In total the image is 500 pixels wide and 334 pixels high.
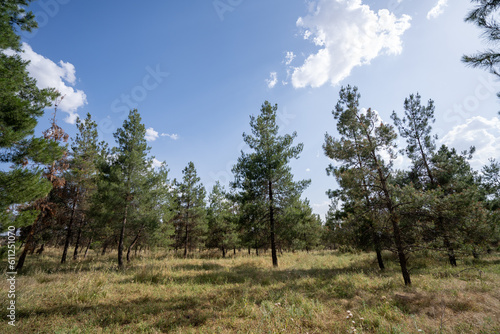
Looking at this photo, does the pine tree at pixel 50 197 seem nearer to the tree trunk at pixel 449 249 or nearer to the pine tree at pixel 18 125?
the pine tree at pixel 18 125

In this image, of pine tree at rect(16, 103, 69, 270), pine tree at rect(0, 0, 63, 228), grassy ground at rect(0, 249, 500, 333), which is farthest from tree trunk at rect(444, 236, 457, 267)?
pine tree at rect(16, 103, 69, 270)

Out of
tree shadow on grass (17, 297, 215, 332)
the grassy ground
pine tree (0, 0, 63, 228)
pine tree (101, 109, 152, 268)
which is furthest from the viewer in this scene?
pine tree (101, 109, 152, 268)

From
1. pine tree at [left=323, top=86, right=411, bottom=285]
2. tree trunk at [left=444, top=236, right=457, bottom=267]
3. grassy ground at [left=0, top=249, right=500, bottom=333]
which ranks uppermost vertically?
pine tree at [left=323, top=86, right=411, bottom=285]

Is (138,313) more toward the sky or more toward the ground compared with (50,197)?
more toward the ground

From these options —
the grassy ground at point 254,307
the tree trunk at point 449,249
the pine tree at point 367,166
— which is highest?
the pine tree at point 367,166

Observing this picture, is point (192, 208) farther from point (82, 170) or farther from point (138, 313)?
point (138, 313)

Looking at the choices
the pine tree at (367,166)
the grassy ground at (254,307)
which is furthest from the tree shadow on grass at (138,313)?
the pine tree at (367,166)

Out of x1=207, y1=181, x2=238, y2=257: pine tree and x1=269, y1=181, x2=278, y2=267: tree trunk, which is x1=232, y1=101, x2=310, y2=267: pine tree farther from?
x1=207, y1=181, x2=238, y2=257: pine tree

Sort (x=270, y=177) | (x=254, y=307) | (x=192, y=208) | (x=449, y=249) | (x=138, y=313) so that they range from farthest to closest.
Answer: (x=192, y=208), (x=270, y=177), (x=449, y=249), (x=254, y=307), (x=138, y=313)

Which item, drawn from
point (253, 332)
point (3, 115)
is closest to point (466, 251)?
point (253, 332)

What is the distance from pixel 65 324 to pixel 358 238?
459 inches

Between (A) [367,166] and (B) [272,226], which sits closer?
(A) [367,166]

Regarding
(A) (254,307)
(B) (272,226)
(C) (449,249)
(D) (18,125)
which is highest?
(D) (18,125)

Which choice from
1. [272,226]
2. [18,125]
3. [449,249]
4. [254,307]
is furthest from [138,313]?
[449,249]
